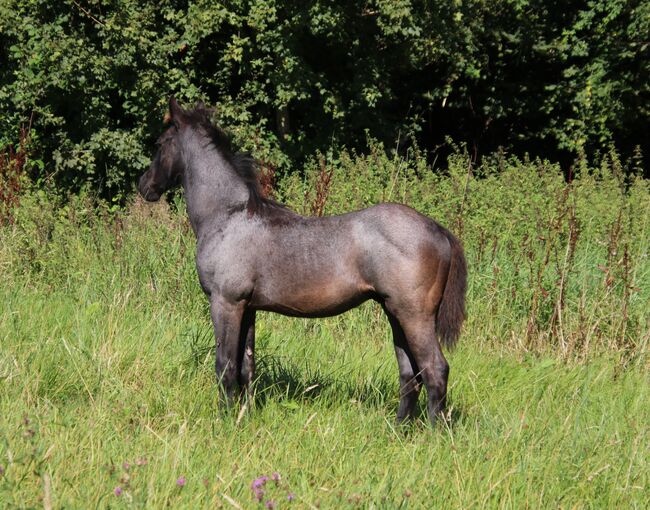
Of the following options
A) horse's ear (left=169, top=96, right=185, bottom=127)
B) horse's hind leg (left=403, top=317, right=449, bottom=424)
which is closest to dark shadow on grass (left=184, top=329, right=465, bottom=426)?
horse's hind leg (left=403, top=317, right=449, bottom=424)

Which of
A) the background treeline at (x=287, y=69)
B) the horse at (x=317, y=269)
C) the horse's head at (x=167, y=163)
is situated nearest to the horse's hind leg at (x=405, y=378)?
the horse at (x=317, y=269)

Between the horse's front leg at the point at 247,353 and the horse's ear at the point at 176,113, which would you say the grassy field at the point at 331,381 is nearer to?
the horse's front leg at the point at 247,353

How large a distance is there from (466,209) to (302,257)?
4.62 metres

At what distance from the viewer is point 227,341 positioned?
467cm

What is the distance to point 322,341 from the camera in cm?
629

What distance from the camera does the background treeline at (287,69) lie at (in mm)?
13281

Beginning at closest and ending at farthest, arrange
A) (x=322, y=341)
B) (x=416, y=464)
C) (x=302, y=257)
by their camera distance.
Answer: (x=416, y=464) < (x=302, y=257) < (x=322, y=341)

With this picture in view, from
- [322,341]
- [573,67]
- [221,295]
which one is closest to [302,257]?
[221,295]

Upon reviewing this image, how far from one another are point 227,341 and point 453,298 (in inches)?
54.8

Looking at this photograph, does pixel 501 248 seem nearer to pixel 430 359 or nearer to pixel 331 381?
pixel 331 381

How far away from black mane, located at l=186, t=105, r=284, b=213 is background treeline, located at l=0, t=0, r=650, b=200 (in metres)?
7.01

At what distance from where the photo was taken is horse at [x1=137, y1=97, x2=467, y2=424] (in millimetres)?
4367

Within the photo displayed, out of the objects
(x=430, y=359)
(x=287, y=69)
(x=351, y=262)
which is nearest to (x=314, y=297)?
(x=351, y=262)

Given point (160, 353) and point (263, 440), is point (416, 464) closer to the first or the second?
point (263, 440)
